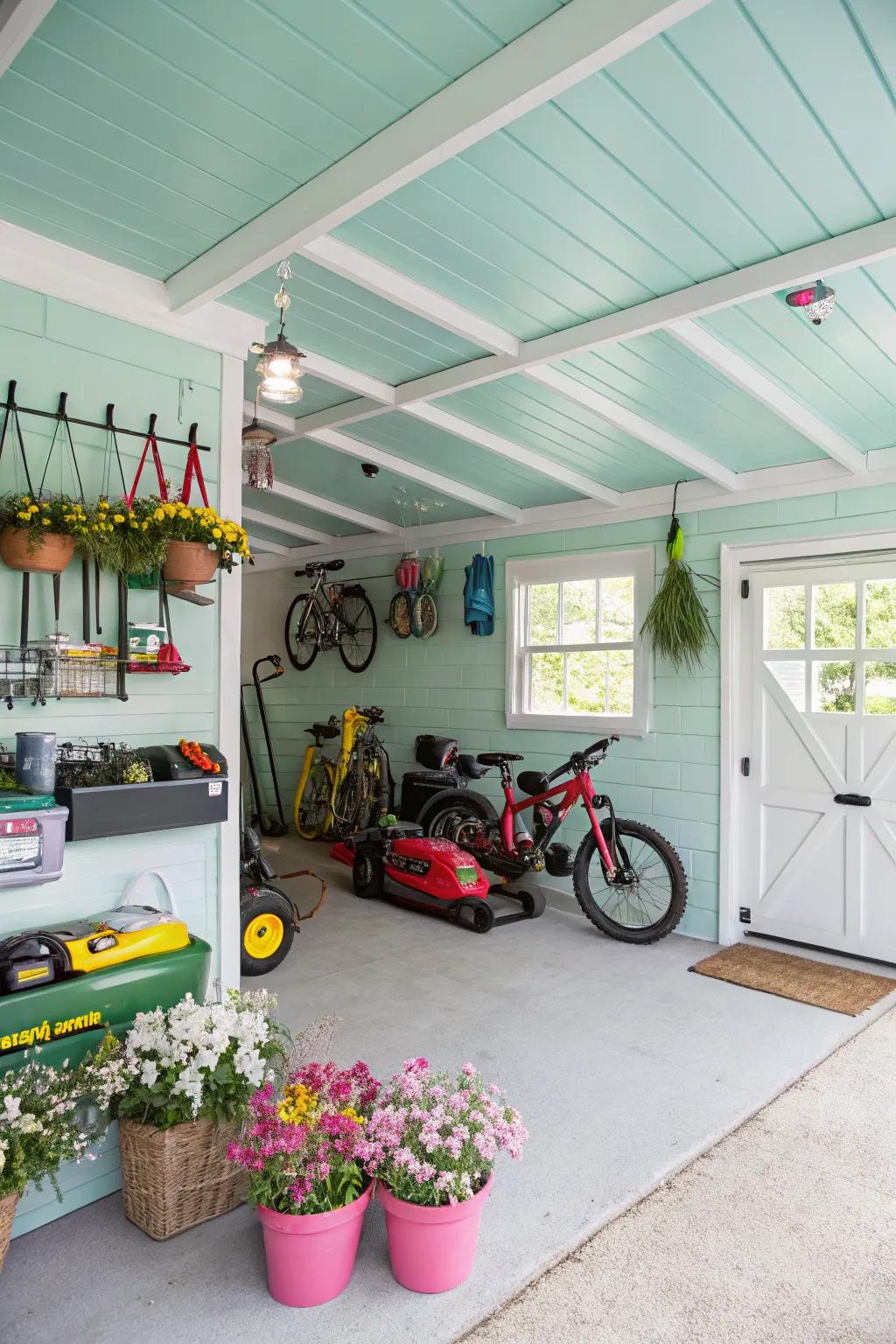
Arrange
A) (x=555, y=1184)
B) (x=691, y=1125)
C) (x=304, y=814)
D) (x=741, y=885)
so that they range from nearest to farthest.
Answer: (x=555, y=1184), (x=691, y=1125), (x=741, y=885), (x=304, y=814)

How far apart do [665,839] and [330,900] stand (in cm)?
226

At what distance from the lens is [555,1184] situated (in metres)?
2.56

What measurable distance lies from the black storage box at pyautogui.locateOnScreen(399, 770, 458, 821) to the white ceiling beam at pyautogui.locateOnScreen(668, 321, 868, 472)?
3323mm

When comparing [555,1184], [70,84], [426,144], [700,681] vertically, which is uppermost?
[70,84]

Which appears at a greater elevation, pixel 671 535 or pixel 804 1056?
pixel 671 535

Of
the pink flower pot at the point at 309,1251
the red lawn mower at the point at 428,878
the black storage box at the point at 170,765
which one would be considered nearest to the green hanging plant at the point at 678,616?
the red lawn mower at the point at 428,878

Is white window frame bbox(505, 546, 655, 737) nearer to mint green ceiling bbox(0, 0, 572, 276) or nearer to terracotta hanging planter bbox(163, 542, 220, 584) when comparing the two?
terracotta hanging planter bbox(163, 542, 220, 584)

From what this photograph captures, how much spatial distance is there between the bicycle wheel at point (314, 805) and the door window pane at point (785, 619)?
3.89 meters

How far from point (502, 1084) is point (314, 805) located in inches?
185

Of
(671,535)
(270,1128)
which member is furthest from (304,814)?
(270,1128)

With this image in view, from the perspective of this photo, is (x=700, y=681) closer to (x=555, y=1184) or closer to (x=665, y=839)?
(x=665, y=839)

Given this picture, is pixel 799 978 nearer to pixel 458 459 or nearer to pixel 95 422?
pixel 458 459

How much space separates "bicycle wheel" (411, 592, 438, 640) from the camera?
6594 mm

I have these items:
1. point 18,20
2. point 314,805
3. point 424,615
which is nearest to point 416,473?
point 424,615
